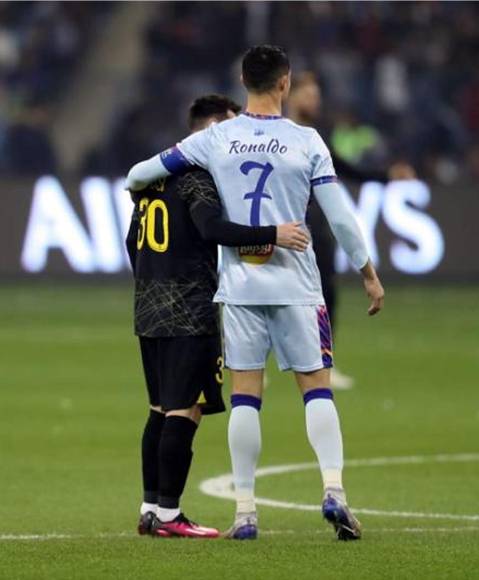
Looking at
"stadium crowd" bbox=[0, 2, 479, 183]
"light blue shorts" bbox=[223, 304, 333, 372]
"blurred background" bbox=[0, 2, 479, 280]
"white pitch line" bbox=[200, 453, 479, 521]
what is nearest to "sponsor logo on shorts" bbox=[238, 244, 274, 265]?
"light blue shorts" bbox=[223, 304, 333, 372]

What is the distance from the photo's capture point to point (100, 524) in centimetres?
962

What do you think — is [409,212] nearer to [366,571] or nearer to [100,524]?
[100,524]

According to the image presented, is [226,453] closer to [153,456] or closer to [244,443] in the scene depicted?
[153,456]

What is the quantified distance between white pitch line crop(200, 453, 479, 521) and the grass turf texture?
15cm

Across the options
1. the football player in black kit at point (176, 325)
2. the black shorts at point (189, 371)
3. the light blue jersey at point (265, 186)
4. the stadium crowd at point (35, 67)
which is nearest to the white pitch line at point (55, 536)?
the football player in black kit at point (176, 325)

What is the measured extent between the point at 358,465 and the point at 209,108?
3522 mm

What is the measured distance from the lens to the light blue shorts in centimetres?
866

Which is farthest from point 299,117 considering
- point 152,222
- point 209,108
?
point 152,222

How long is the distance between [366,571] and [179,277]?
197 centimetres

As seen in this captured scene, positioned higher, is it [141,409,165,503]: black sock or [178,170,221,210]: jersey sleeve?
[178,170,221,210]: jersey sleeve

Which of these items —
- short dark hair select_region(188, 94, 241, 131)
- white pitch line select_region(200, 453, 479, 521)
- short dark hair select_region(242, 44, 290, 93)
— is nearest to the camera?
short dark hair select_region(242, 44, 290, 93)

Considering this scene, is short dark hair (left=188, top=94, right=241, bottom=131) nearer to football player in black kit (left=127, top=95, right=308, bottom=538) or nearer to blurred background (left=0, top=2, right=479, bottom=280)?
football player in black kit (left=127, top=95, right=308, bottom=538)

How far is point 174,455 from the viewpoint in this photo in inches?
351

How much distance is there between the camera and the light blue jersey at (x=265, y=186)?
337 inches
